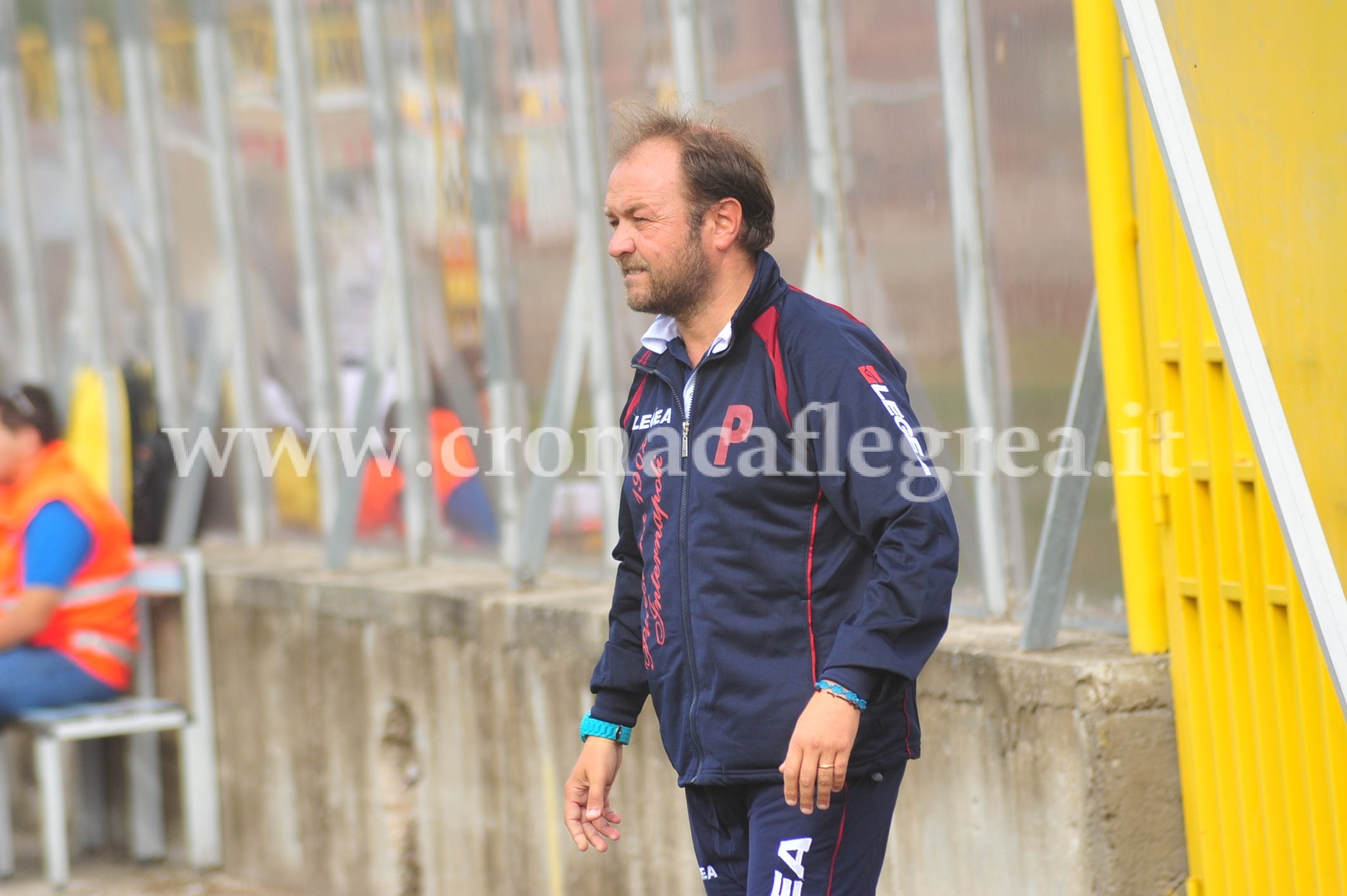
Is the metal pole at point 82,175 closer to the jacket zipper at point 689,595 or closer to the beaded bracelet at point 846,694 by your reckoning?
the jacket zipper at point 689,595

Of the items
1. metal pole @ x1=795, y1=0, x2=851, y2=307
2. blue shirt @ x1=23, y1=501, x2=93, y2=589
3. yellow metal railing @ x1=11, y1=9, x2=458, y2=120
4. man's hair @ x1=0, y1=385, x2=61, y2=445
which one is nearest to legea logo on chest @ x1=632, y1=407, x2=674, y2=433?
metal pole @ x1=795, y1=0, x2=851, y2=307

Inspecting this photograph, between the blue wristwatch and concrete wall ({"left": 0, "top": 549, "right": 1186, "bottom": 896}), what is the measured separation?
2.89 ft

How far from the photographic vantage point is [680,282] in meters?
2.86

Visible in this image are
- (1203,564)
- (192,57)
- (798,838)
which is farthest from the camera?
(192,57)

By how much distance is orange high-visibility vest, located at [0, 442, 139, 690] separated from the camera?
647 cm

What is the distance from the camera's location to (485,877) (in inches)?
216

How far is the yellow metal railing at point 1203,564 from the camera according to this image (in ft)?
10.0

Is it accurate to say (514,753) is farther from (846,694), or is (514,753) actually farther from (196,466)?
(196,466)

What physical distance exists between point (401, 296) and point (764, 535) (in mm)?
4057

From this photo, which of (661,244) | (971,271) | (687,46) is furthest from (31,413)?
(661,244)

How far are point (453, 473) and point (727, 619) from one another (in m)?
3.84

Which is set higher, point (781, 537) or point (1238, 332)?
point (1238, 332)

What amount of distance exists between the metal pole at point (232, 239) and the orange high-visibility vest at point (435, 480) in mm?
1058

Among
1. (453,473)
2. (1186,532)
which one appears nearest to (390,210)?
(453,473)
